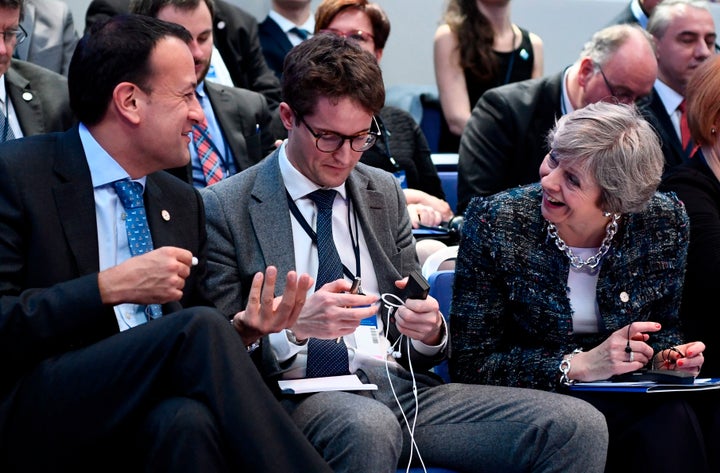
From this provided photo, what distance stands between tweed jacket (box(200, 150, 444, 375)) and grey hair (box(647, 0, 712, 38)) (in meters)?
2.63

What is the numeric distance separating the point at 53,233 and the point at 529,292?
4.25ft

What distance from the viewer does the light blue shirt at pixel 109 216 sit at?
103 inches

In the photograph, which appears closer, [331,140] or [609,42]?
[331,140]

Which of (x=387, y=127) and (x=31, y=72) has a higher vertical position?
(x=31, y=72)

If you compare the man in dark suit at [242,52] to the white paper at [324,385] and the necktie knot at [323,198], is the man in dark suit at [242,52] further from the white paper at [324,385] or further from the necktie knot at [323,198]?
the white paper at [324,385]

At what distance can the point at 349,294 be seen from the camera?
8.60 ft

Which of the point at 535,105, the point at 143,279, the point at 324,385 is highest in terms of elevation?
the point at 143,279

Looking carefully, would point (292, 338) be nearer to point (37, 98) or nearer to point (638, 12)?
point (37, 98)

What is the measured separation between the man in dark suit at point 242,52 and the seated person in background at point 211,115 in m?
0.61

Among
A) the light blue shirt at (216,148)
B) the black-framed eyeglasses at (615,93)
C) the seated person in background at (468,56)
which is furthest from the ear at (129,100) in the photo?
the seated person in background at (468,56)

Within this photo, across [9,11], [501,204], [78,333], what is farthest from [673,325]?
[9,11]

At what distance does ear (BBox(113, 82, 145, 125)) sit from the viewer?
8.74 ft

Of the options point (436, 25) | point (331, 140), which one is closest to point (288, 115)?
point (331, 140)

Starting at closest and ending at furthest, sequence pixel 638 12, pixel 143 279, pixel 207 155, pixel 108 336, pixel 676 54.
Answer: pixel 143 279
pixel 108 336
pixel 207 155
pixel 676 54
pixel 638 12
